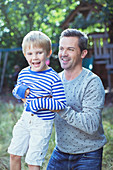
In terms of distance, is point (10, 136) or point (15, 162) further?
point (10, 136)

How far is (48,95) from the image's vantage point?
1.87 m

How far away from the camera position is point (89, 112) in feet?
6.26

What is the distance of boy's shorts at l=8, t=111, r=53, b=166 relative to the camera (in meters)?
1.86

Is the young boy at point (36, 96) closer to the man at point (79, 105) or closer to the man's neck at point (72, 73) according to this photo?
the man at point (79, 105)

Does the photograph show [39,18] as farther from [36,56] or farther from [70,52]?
[36,56]

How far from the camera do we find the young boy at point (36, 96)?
180cm

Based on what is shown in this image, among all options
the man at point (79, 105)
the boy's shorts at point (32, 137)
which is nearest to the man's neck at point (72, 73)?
the man at point (79, 105)

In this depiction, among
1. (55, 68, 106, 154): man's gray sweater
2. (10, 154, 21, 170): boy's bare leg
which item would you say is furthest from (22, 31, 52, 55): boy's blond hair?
(10, 154, 21, 170): boy's bare leg

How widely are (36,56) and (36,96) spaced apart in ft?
0.98

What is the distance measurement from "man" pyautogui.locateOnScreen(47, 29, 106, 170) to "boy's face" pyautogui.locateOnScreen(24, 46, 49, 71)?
29 centimetres

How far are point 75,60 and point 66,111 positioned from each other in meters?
0.49

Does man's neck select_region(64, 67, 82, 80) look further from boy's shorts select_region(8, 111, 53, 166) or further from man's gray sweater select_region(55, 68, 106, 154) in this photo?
boy's shorts select_region(8, 111, 53, 166)

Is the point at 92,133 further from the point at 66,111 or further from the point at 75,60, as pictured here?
the point at 75,60

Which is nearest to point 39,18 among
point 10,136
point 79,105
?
point 10,136
